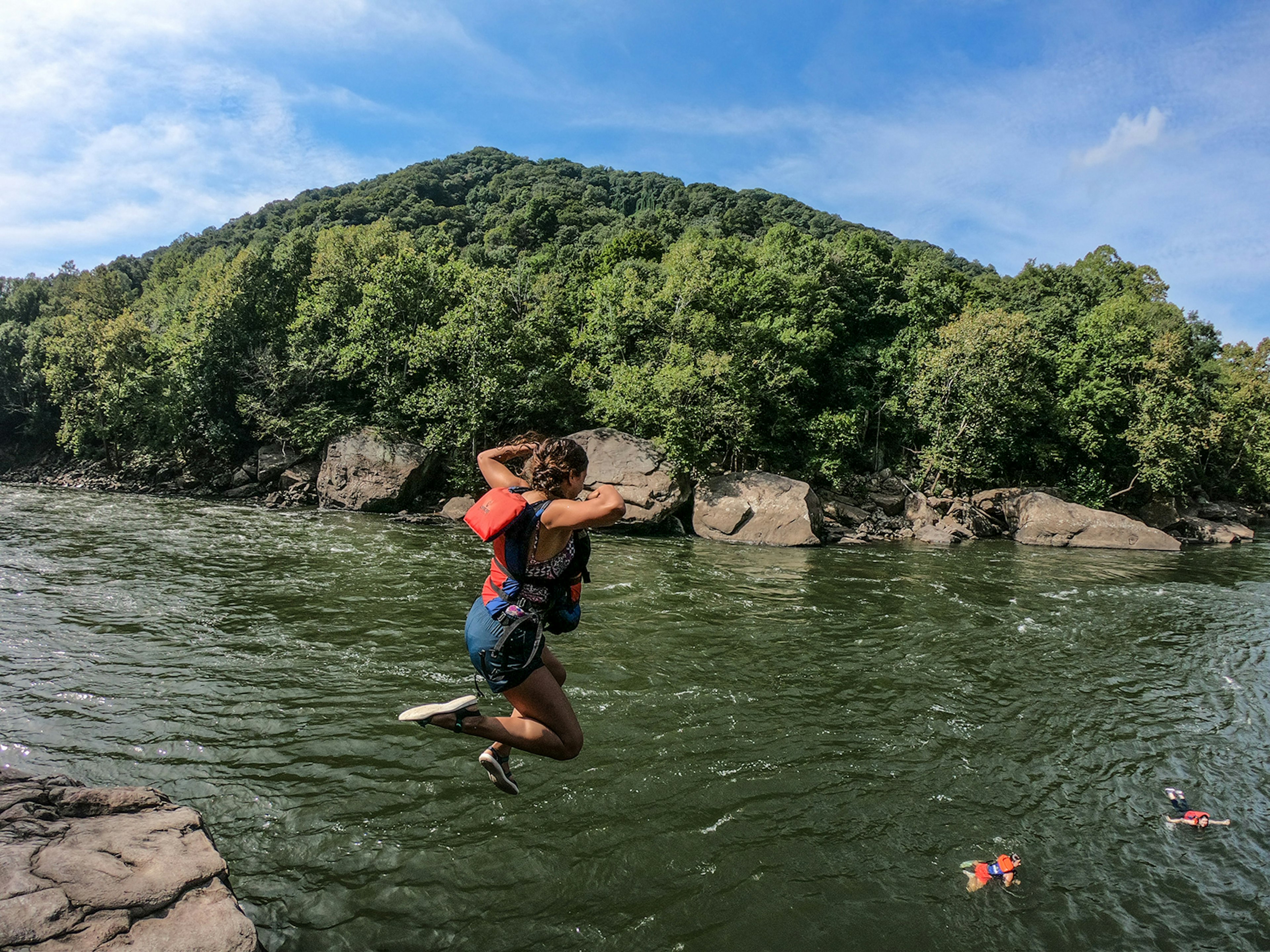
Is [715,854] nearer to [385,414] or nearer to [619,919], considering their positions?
[619,919]

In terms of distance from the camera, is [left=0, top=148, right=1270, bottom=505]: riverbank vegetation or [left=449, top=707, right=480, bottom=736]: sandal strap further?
[left=0, top=148, right=1270, bottom=505]: riverbank vegetation

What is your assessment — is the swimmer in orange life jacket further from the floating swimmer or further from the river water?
the floating swimmer

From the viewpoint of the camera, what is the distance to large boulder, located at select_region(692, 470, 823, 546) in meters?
24.8

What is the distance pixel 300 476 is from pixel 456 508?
9.75 meters

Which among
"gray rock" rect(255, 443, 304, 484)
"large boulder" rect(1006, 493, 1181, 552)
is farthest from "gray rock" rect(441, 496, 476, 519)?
"large boulder" rect(1006, 493, 1181, 552)

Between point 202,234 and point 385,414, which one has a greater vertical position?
point 202,234

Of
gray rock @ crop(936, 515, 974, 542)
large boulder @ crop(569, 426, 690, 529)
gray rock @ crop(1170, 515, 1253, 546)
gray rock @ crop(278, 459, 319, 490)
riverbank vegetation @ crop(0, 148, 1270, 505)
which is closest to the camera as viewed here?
large boulder @ crop(569, 426, 690, 529)

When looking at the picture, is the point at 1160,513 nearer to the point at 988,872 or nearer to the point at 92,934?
the point at 988,872

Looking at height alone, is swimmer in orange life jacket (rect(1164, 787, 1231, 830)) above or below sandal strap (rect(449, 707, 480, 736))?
below

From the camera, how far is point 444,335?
29781mm

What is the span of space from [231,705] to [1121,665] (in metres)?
13.4

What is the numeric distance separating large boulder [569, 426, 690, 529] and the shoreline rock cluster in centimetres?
5

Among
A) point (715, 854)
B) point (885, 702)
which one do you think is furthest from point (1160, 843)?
point (715, 854)

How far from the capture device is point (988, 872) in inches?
205
